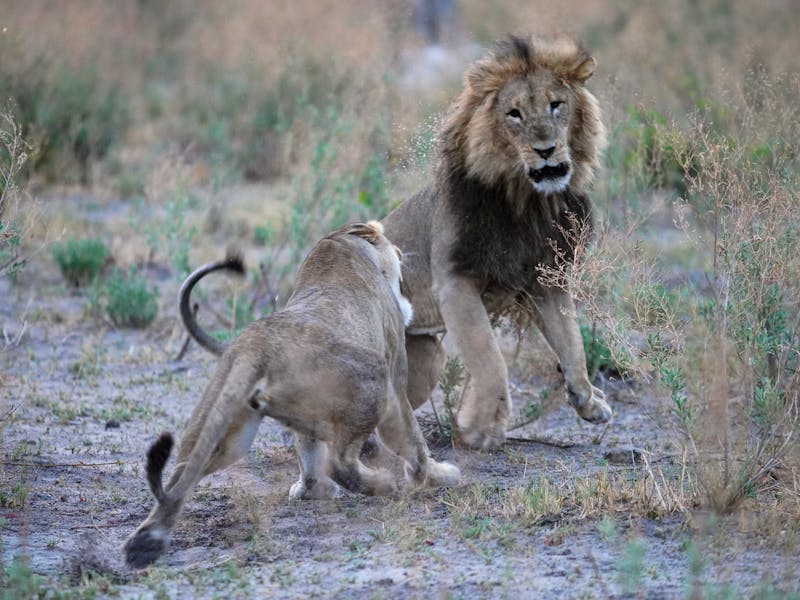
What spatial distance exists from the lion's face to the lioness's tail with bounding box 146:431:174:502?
2.44 metres

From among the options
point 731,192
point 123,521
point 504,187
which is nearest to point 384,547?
point 123,521

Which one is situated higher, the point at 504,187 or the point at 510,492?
the point at 504,187

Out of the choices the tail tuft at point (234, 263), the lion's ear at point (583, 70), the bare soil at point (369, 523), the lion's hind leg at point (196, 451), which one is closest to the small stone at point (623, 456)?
the bare soil at point (369, 523)

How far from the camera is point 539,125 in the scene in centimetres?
573

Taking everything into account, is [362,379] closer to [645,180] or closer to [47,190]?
[645,180]

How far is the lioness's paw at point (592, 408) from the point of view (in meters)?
6.00

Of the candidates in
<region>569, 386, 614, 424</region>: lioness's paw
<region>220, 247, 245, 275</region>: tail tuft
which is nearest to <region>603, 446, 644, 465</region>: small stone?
<region>569, 386, 614, 424</region>: lioness's paw

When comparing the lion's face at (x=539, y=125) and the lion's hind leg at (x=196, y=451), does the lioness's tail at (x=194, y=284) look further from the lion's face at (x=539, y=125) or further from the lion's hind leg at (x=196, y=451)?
the lion's face at (x=539, y=125)

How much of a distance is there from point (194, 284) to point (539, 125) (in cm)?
173

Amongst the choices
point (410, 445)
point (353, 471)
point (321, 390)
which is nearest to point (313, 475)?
point (410, 445)

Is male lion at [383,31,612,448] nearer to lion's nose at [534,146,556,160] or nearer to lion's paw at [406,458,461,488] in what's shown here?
lion's nose at [534,146,556,160]

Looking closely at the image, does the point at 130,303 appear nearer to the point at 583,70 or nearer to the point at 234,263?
the point at 234,263

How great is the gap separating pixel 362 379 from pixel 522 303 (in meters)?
1.91

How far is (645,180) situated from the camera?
800cm
